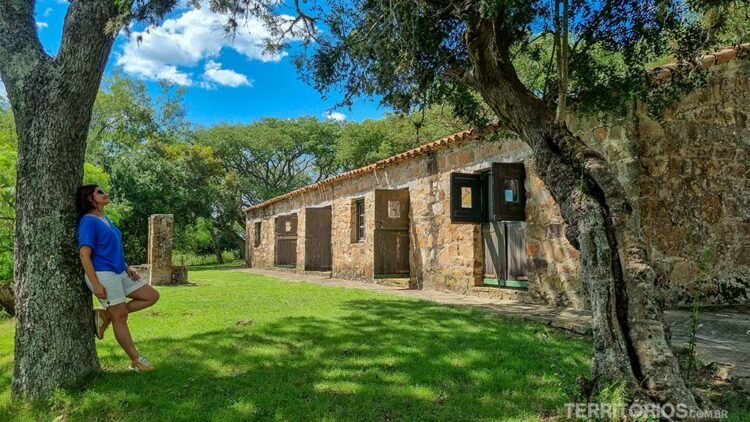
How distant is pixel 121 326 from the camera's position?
11.5 ft

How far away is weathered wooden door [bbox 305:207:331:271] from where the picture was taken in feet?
47.9

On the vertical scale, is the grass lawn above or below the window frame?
below

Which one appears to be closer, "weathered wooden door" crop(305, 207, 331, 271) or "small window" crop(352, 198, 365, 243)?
"small window" crop(352, 198, 365, 243)

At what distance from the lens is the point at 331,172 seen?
30266mm

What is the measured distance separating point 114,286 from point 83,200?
65 centimetres

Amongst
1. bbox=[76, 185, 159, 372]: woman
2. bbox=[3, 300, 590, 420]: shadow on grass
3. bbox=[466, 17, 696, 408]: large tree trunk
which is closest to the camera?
bbox=[466, 17, 696, 408]: large tree trunk

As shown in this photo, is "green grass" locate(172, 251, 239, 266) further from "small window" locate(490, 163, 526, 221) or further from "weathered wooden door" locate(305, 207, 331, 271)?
"small window" locate(490, 163, 526, 221)

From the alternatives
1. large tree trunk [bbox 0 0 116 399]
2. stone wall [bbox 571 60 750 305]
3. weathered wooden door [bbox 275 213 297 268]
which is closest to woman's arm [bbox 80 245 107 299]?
large tree trunk [bbox 0 0 116 399]

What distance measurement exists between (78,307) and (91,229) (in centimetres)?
55

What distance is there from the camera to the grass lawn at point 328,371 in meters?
2.84

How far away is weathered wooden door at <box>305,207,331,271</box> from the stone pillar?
4577 millimetres

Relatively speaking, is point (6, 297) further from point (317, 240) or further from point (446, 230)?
point (317, 240)

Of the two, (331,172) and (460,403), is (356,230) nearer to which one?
(460,403)

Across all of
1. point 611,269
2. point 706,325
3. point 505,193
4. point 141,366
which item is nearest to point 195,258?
point 505,193
